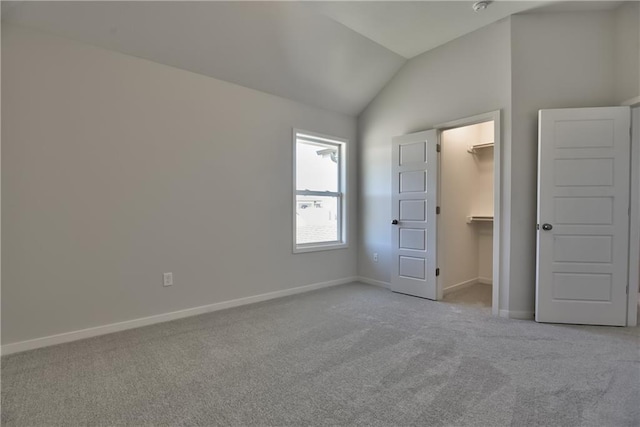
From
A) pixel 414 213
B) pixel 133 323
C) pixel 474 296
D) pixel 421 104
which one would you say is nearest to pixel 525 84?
pixel 421 104

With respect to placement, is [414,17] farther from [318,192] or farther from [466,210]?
[466,210]

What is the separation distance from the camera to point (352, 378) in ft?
6.53

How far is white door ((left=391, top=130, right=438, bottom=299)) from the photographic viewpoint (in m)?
3.81

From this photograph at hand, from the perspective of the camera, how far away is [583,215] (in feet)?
9.71

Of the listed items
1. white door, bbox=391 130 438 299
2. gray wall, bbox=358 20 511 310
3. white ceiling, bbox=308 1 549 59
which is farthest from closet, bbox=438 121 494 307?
white ceiling, bbox=308 1 549 59

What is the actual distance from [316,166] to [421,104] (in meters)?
1.60

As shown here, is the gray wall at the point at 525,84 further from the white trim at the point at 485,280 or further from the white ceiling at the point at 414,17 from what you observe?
the white trim at the point at 485,280

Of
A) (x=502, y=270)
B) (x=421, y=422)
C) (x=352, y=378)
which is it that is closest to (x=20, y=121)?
(x=352, y=378)

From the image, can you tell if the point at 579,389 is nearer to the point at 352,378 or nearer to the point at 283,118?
the point at 352,378

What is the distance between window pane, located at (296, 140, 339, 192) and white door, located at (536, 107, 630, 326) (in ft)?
8.38

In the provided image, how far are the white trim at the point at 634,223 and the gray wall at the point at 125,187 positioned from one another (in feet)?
11.5

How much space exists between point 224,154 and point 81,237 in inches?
59.5

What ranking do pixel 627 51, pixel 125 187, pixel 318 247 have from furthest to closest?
pixel 318 247
pixel 627 51
pixel 125 187

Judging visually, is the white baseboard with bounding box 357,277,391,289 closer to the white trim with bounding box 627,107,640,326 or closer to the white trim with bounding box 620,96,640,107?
the white trim with bounding box 627,107,640,326
